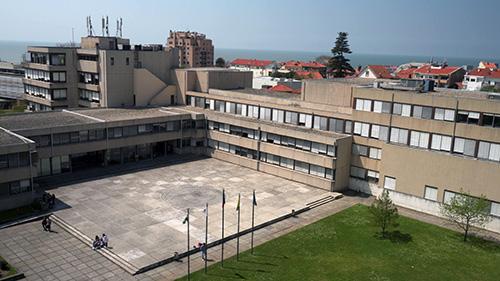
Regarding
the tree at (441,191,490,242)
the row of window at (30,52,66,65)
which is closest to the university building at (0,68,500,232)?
the tree at (441,191,490,242)

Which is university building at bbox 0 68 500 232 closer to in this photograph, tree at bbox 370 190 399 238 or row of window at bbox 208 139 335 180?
row of window at bbox 208 139 335 180

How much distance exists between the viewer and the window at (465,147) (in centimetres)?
A: 4912

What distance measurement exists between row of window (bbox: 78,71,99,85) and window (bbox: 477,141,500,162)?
62031 mm

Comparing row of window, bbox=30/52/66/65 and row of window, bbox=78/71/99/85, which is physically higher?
row of window, bbox=30/52/66/65

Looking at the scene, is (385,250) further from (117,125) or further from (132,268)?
(117,125)

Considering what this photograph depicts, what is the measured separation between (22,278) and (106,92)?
47.1 meters

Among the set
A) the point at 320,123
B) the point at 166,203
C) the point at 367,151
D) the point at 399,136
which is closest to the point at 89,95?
the point at 166,203

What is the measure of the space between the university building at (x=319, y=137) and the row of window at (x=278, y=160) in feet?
0.54

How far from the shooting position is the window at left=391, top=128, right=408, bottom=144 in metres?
54.6

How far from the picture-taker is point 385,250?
42.8 m

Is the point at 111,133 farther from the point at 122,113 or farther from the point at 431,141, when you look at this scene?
the point at 431,141

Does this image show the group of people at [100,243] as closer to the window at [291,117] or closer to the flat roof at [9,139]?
the flat roof at [9,139]

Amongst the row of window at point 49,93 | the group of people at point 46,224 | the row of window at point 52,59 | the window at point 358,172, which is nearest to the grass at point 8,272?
the group of people at point 46,224

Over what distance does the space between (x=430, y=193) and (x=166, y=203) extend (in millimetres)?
31216
